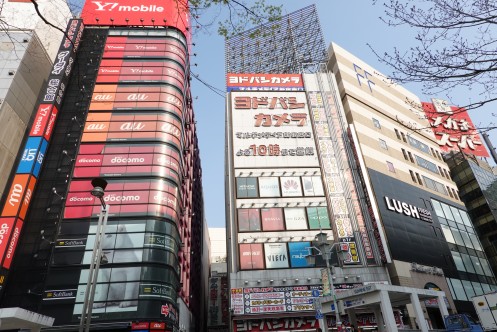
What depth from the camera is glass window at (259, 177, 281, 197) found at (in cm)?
3577

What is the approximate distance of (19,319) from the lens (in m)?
11.6

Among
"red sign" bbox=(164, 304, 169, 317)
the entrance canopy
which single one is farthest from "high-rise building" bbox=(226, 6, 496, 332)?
the entrance canopy

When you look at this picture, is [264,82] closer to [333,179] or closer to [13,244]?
[333,179]

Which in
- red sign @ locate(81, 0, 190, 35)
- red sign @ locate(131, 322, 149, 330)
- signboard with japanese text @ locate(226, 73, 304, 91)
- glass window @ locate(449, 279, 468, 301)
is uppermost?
red sign @ locate(81, 0, 190, 35)

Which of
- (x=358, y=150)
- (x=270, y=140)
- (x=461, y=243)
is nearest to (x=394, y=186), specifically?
(x=358, y=150)

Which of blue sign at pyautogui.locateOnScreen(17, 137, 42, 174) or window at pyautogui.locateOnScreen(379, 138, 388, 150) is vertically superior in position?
window at pyautogui.locateOnScreen(379, 138, 388, 150)

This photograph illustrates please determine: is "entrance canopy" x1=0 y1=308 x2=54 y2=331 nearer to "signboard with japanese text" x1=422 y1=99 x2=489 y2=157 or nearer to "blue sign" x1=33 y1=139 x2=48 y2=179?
"blue sign" x1=33 y1=139 x2=48 y2=179

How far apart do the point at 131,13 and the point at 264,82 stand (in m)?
20.3

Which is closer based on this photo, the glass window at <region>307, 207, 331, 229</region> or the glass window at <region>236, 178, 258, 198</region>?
the glass window at <region>307, 207, 331, 229</region>

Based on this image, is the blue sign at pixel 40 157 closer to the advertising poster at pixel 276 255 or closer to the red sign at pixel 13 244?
the red sign at pixel 13 244

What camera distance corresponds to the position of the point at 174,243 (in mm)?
31141

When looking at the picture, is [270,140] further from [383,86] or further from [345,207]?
[383,86]

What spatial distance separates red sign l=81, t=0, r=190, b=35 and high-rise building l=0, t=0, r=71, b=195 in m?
4.50

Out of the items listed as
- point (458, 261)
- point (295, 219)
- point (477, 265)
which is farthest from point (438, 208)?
point (295, 219)
